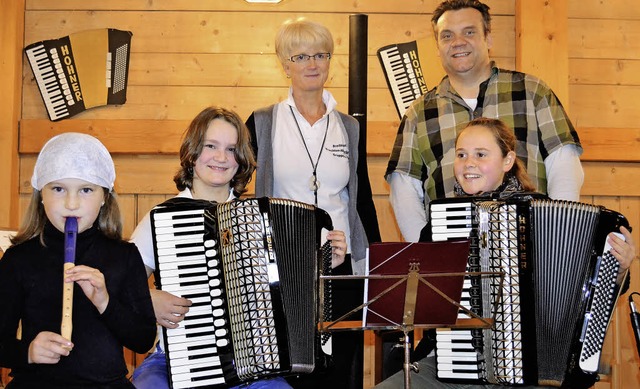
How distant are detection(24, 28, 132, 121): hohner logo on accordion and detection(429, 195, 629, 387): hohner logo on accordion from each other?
2.81m

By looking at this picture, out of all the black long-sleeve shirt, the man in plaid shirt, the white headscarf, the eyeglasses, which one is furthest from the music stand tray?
the eyeglasses

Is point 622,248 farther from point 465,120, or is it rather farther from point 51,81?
point 51,81

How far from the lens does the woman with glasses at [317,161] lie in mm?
3604

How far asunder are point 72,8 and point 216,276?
2940 millimetres

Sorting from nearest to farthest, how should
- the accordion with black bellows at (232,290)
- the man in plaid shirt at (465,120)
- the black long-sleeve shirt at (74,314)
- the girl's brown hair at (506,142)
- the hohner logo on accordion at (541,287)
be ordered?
1. the black long-sleeve shirt at (74,314)
2. the accordion with black bellows at (232,290)
3. the hohner logo on accordion at (541,287)
4. the girl's brown hair at (506,142)
5. the man in plaid shirt at (465,120)

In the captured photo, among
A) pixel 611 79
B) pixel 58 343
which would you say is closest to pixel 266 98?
pixel 611 79

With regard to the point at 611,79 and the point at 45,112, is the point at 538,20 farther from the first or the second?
the point at 45,112

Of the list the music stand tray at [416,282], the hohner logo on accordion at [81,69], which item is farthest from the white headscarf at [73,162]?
the hohner logo on accordion at [81,69]

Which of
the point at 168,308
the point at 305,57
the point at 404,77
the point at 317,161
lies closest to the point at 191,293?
the point at 168,308

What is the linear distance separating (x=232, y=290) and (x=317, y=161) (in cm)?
107

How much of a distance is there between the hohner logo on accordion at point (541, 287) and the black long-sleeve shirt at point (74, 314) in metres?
1.06

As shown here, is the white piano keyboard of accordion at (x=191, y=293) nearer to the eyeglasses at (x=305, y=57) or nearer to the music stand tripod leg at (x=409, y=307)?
the music stand tripod leg at (x=409, y=307)

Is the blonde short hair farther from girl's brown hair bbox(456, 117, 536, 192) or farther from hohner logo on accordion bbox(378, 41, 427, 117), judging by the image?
hohner logo on accordion bbox(378, 41, 427, 117)

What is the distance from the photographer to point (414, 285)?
261 cm
